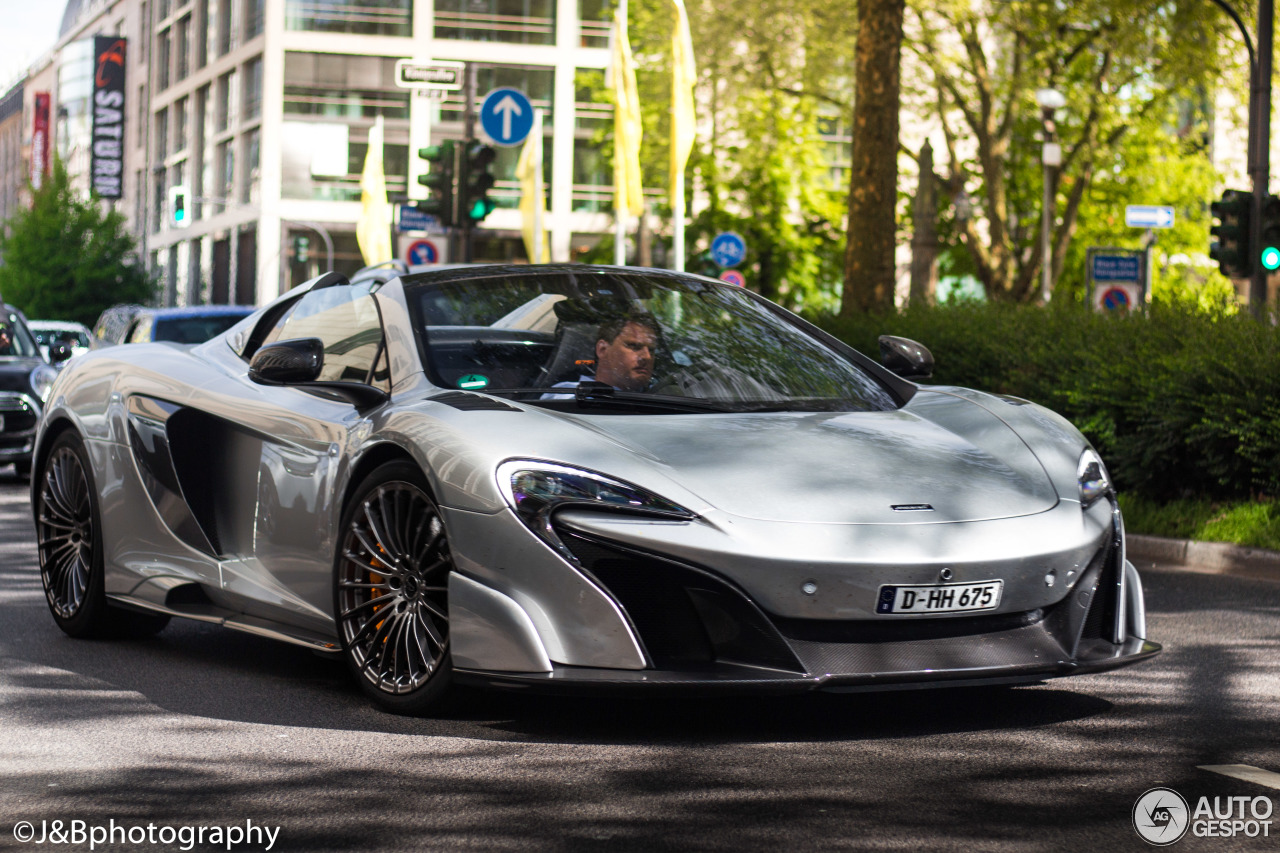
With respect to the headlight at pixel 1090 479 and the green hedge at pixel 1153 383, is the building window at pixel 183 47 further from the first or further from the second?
the headlight at pixel 1090 479

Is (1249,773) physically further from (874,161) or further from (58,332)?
(58,332)

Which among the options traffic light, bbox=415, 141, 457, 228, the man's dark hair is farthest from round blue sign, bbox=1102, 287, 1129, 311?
the man's dark hair

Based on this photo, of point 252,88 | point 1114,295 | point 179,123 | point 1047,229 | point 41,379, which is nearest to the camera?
point 41,379

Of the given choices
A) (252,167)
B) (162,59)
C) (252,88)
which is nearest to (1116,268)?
(252,167)

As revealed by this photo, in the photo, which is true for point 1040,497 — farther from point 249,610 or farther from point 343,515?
point 249,610

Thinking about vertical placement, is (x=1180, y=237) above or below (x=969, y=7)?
below

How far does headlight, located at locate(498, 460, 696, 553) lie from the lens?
4.32 metres

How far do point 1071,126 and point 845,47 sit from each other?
6526 millimetres

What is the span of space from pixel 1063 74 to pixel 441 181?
17415 millimetres

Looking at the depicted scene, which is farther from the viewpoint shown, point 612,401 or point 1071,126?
point 1071,126

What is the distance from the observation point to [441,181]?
18.2 meters

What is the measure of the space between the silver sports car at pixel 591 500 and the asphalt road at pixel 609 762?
21 centimetres

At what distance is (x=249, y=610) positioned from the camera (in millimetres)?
5555

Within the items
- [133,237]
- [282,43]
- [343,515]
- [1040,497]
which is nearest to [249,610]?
[343,515]
